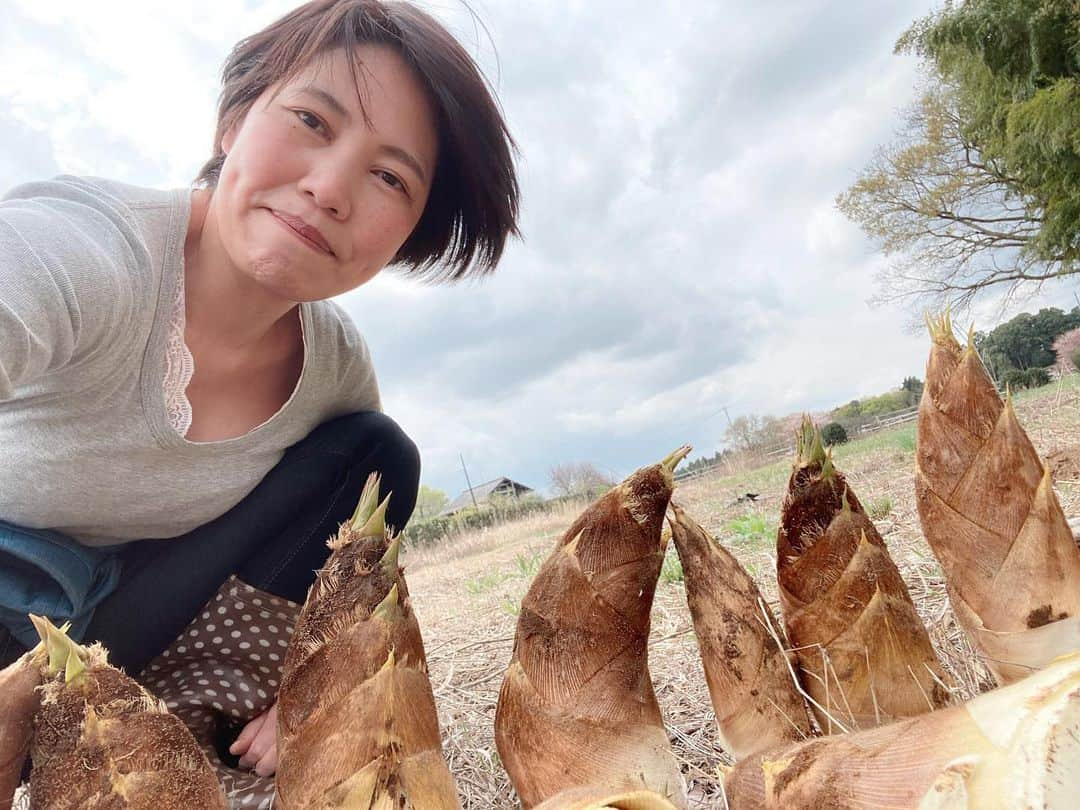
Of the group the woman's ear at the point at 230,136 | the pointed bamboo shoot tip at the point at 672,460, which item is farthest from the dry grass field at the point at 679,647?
the woman's ear at the point at 230,136

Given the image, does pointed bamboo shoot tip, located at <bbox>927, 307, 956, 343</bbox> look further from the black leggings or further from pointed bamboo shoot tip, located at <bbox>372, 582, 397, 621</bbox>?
the black leggings

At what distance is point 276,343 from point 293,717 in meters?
1.23

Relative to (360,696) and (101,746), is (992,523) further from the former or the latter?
(101,746)

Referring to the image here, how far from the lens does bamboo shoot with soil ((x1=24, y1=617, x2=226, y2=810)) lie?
0.68 m

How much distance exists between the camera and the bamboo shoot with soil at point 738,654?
79 centimetres

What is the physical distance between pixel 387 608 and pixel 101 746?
326mm

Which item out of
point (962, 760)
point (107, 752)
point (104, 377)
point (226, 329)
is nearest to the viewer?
point (962, 760)

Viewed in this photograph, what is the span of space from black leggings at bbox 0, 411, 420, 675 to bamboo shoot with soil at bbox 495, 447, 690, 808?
0.92m

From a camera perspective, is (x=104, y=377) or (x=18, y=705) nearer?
(x=18, y=705)

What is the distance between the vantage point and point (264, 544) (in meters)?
1.75

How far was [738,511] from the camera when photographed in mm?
6984

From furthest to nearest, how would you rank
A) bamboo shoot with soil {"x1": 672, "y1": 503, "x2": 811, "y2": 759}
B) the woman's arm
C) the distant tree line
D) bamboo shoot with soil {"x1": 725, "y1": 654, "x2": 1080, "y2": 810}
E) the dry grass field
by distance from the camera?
the distant tree line < the dry grass field < the woman's arm < bamboo shoot with soil {"x1": 672, "y1": 503, "x2": 811, "y2": 759} < bamboo shoot with soil {"x1": 725, "y1": 654, "x2": 1080, "y2": 810}

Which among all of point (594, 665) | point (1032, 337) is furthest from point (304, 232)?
point (1032, 337)

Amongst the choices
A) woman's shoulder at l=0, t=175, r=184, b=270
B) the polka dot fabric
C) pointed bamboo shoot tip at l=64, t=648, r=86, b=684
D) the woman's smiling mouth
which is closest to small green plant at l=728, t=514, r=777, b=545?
the polka dot fabric
